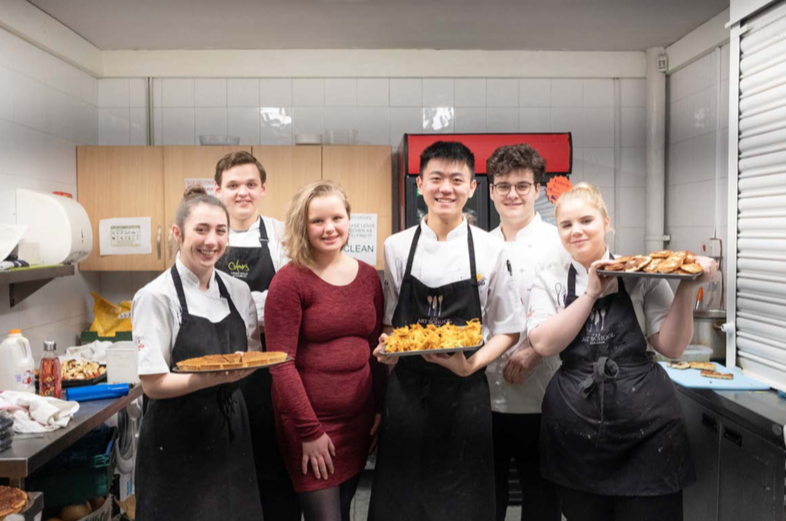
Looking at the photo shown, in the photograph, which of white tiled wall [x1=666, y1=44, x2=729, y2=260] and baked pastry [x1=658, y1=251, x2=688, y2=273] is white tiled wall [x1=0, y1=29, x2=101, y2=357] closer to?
baked pastry [x1=658, y1=251, x2=688, y2=273]

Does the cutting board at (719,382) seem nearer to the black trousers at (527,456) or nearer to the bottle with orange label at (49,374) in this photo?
the black trousers at (527,456)

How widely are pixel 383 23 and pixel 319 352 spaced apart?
8.52 ft

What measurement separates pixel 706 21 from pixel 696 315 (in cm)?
203

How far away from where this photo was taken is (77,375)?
2.84 meters

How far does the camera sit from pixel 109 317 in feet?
12.9

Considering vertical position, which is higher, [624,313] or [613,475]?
[624,313]

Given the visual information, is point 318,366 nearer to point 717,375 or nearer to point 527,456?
point 527,456

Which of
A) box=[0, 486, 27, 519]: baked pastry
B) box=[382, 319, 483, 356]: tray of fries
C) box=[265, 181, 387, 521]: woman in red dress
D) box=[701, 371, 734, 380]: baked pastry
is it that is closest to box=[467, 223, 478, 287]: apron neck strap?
box=[382, 319, 483, 356]: tray of fries

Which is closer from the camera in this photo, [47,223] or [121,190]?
[47,223]

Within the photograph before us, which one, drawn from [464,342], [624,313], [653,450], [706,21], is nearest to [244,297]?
[464,342]

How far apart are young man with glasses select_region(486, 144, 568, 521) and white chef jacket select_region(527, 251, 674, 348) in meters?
0.15

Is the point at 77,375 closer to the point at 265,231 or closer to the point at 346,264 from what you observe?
the point at 265,231

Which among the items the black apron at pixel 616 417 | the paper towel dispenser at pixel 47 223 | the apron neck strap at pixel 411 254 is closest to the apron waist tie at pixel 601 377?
the black apron at pixel 616 417

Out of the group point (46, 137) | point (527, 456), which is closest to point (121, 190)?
point (46, 137)
